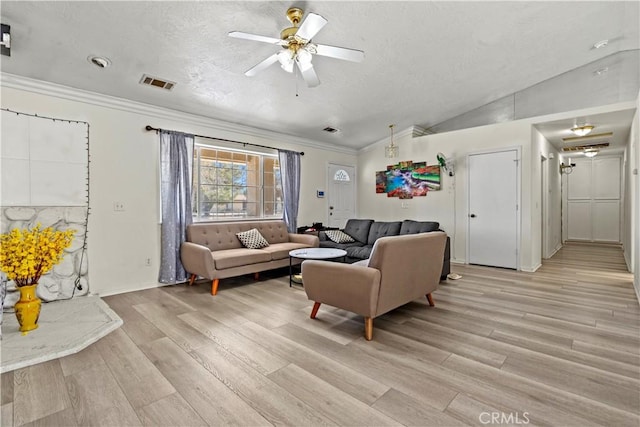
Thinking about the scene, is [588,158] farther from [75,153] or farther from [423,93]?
[75,153]

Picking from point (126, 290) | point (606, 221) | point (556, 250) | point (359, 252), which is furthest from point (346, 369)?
point (606, 221)

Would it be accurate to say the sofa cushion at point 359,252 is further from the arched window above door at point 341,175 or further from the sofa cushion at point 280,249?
the arched window above door at point 341,175

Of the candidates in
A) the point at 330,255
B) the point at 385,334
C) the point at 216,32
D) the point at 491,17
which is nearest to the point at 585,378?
the point at 385,334

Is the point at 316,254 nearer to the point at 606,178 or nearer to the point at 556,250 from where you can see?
the point at 556,250

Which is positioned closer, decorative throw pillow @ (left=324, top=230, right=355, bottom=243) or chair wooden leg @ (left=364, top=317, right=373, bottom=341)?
chair wooden leg @ (left=364, top=317, right=373, bottom=341)

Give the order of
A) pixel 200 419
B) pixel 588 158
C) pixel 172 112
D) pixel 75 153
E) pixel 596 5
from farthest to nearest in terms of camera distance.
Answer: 1. pixel 588 158
2. pixel 172 112
3. pixel 75 153
4. pixel 596 5
5. pixel 200 419

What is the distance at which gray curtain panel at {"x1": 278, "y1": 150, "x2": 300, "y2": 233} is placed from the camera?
5.80m

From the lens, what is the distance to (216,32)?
2.95 metres

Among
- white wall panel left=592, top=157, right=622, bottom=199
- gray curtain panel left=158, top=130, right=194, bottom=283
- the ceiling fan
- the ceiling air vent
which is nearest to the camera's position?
the ceiling fan

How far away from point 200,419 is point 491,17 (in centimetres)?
432

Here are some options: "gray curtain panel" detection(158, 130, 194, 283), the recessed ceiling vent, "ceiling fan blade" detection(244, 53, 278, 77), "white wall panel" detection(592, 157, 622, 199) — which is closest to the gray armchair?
"ceiling fan blade" detection(244, 53, 278, 77)

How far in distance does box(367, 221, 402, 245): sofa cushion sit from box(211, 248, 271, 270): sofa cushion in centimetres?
187

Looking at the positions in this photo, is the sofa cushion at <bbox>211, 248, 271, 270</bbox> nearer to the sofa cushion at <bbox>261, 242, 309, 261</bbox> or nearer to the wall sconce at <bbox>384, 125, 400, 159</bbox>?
the sofa cushion at <bbox>261, 242, 309, 261</bbox>

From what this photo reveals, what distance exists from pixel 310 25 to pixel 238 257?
2.94 meters
